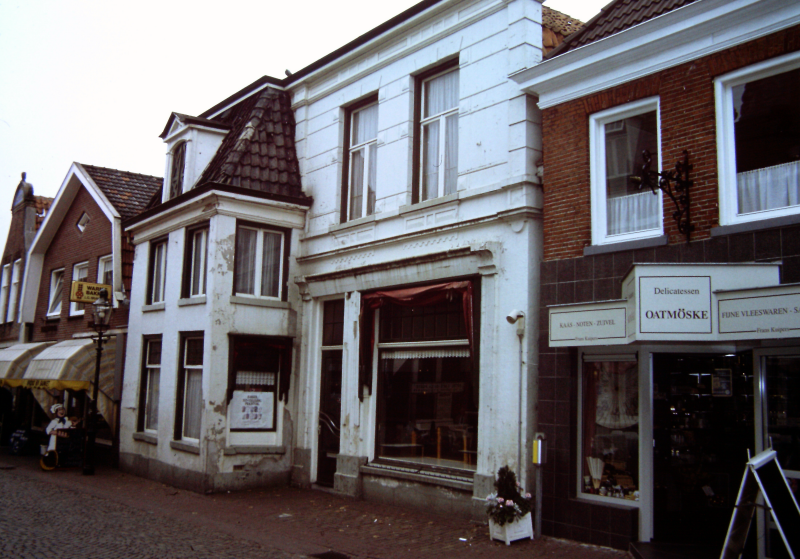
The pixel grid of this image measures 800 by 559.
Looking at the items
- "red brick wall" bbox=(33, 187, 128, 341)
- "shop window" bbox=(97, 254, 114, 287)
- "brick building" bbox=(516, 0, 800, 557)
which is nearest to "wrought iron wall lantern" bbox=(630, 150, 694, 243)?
"brick building" bbox=(516, 0, 800, 557)

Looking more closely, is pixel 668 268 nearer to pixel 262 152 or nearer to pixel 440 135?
pixel 440 135

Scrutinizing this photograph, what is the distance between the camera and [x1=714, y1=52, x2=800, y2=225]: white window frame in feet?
25.4

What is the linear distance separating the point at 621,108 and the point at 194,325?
9474mm

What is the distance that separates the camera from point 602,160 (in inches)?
374

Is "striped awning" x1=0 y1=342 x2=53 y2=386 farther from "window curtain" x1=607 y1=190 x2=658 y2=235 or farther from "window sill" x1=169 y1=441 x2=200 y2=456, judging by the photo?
"window curtain" x1=607 y1=190 x2=658 y2=235

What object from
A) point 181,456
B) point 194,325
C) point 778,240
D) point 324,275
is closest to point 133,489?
point 181,456

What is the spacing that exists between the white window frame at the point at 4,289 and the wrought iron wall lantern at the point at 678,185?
25656mm

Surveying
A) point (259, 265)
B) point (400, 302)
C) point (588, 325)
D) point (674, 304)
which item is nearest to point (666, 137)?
point (674, 304)

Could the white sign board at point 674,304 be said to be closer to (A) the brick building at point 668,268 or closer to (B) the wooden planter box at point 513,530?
(A) the brick building at point 668,268

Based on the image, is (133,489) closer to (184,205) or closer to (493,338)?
(184,205)

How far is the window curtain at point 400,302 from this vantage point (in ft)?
35.5

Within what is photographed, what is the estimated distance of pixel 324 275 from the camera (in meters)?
13.8

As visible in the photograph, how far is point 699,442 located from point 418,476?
182 inches

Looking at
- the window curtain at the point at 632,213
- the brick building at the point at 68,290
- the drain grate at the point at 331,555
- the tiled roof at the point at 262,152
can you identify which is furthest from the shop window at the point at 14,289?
the window curtain at the point at 632,213
